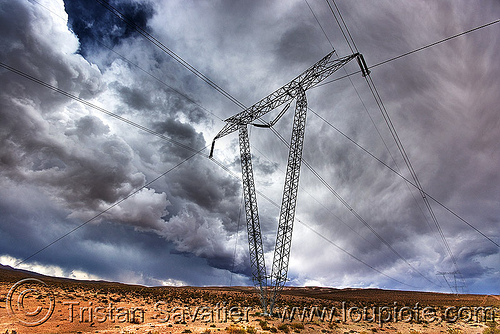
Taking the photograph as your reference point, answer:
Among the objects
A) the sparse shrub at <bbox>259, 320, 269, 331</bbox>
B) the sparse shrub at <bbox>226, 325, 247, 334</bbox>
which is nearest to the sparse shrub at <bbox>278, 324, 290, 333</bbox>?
the sparse shrub at <bbox>259, 320, 269, 331</bbox>

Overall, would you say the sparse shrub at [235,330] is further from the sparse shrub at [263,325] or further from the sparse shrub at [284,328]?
the sparse shrub at [284,328]

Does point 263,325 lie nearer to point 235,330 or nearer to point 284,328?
point 284,328

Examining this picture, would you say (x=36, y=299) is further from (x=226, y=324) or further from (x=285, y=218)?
(x=285, y=218)

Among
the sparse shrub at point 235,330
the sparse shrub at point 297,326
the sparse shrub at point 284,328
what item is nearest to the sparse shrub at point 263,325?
the sparse shrub at point 284,328

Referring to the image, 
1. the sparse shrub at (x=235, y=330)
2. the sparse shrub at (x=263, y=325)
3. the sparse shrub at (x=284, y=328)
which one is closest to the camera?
the sparse shrub at (x=235, y=330)

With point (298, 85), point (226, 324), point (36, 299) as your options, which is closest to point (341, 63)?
point (298, 85)

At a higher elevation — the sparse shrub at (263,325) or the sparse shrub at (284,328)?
the sparse shrub at (263,325)

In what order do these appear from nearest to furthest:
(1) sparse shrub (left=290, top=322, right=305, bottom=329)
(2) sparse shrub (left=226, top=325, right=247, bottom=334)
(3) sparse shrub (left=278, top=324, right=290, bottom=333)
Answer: (2) sparse shrub (left=226, top=325, right=247, bottom=334) < (3) sparse shrub (left=278, top=324, right=290, bottom=333) < (1) sparse shrub (left=290, top=322, right=305, bottom=329)

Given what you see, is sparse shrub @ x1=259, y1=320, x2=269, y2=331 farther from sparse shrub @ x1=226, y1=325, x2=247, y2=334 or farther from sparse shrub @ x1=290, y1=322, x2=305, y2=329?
sparse shrub @ x1=226, y1=325, x2=247, y2=334

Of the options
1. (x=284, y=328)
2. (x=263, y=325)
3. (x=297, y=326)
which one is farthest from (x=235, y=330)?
(x=297, y=326)

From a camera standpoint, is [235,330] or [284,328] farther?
[284,328]

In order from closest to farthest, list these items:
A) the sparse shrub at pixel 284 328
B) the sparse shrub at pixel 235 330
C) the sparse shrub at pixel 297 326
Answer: the sparse shrub at pixel 235 330 < the sparse shrub at pixel 284 328 < the sparse shrub at pixel 297 326

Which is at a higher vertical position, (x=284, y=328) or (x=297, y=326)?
(x=284, y=328)

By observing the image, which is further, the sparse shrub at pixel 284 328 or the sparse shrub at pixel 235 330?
the sparse shrub at pixel 284 328
